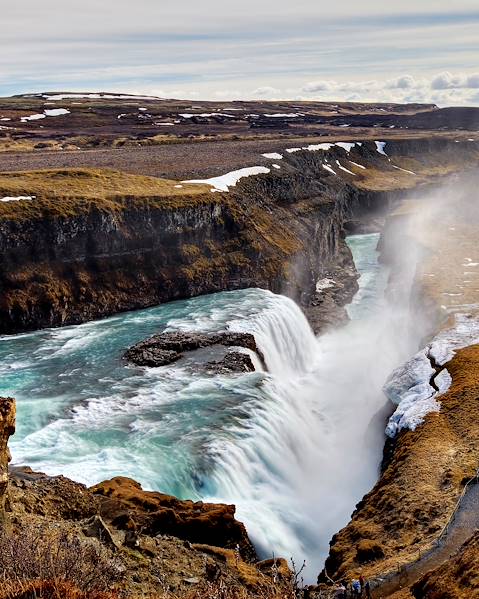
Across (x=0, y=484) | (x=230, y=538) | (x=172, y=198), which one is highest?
(x=172, y=198)

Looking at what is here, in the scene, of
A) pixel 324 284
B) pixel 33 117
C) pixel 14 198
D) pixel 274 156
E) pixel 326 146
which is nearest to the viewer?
pixel 14 198

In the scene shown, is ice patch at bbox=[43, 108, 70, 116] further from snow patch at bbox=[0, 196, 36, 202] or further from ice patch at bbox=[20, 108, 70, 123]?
snow patch at bbox=[0, 196, 36, 202]

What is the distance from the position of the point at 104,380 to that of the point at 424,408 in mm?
16667

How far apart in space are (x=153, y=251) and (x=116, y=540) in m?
36.1

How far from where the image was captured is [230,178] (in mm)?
64812

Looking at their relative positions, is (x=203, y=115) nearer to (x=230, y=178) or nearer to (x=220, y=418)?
(x=230, y=178)

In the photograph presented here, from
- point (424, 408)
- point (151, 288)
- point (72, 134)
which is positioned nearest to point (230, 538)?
point (424, 408)

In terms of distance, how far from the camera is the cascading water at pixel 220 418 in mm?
26328

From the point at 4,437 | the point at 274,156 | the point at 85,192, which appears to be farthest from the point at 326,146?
the point at 4,437

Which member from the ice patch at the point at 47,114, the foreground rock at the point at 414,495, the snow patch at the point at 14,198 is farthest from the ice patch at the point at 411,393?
the ice patch at the point at 47,114

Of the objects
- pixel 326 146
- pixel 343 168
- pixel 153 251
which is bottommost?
pixel 153 251

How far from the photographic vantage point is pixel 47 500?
18.6 meters

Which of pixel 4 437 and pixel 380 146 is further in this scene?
pixel 380 146

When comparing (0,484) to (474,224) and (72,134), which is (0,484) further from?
(72,134)
